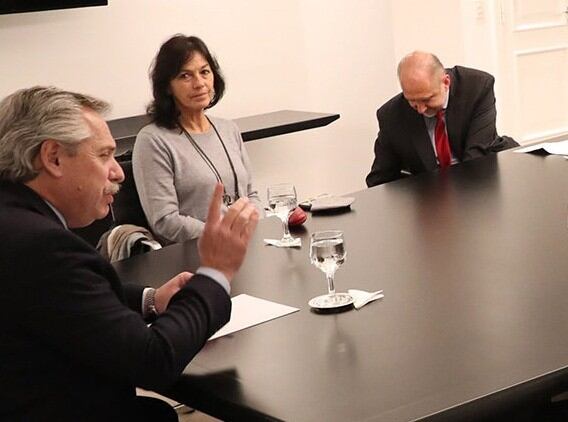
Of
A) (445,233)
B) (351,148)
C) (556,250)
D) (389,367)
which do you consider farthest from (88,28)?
(389,367)

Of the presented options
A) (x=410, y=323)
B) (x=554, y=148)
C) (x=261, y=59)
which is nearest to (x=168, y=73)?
(x=554, y=148)

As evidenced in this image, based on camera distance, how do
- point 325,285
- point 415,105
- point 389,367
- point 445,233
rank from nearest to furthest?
point 389,367 → point 325,285 → point 445,233 → point 415,105

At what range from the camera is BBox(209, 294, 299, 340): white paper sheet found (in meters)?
1.82

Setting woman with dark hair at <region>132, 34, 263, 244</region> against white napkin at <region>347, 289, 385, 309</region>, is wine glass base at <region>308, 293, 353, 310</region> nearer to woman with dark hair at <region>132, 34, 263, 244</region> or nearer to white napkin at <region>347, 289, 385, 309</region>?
white napkin at <region>347, 289, 385, 309</region>

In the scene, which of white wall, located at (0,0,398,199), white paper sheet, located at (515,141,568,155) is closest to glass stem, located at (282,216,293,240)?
white paper sheet, located at (515,141,568,155)

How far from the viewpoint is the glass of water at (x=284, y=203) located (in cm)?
248

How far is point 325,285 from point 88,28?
8.94ft

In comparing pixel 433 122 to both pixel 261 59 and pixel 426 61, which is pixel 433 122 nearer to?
pixel 426 61

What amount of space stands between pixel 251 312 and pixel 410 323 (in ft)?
1.17

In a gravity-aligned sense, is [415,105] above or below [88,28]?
below

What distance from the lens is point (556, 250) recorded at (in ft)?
6.61

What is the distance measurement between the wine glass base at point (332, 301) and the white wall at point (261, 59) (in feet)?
8.86

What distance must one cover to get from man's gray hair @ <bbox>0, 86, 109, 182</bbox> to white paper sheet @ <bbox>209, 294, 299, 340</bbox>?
444mm

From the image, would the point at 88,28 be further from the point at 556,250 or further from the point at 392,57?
the point at 556,250
